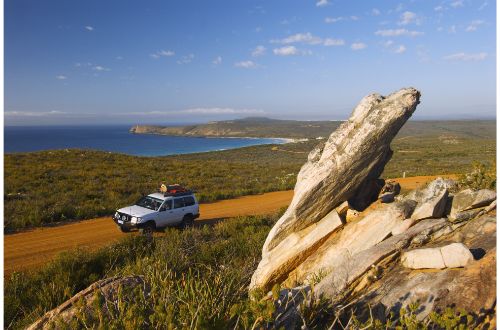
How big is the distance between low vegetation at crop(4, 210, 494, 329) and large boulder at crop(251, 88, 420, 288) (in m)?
1.35

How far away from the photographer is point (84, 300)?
5.52 meters

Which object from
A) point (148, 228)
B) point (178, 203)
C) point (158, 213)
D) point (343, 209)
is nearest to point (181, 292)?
point (343, 209)

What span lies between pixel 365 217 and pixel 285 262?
85.4 inches

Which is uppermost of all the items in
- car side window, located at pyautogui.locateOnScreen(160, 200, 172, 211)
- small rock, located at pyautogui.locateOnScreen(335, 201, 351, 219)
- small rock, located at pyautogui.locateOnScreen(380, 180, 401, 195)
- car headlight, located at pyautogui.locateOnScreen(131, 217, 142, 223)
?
small rock, located at pyautogui.locateOnScreen(380, 180, 401, 195)

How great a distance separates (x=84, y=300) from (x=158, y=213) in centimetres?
1091

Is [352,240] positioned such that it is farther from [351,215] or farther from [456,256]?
[456,256]

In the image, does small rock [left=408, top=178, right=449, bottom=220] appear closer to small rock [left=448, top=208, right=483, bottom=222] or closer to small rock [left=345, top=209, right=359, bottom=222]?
small rock [left=448, top=208, right=483, bottom=222]

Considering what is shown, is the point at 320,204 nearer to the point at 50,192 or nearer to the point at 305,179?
the point at 305,179

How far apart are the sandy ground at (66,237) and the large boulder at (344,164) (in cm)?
775

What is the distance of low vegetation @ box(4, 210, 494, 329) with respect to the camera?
4.90 meters

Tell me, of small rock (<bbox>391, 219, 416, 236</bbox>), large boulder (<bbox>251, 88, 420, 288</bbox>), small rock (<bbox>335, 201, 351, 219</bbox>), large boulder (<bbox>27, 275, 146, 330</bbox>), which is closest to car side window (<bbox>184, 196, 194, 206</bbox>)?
large boulder (<bbox>251, 88, 420, 288</bbox>)

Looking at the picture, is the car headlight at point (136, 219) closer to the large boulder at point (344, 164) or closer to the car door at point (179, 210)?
the car door at point (179, 210)

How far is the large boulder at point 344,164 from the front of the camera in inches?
346

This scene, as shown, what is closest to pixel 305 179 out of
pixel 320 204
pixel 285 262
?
pixel 320 204
